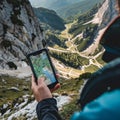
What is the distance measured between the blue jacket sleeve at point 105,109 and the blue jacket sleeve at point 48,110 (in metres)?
1.60

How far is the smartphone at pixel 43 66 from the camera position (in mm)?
6309

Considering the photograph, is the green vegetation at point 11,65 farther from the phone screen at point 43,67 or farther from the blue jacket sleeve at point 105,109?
the blue jacket sleeve at point 105,109

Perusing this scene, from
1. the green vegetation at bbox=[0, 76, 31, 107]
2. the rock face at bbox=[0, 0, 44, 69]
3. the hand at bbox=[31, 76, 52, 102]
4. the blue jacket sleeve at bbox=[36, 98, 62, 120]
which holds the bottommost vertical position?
the blue jacket sleeve at bbox=[36, 98, 62, 120]

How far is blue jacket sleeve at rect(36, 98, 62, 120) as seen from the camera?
191 inches

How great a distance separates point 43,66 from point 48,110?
1.99 metres

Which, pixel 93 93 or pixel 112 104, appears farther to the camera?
pixel 93 93

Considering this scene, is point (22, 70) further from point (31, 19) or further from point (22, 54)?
point (31, 19)

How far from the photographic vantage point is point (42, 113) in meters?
4.95

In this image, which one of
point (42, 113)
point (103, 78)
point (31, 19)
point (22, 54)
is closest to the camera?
point (103, 78)

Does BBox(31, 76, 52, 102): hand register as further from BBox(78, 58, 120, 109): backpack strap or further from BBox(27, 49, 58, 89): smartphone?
BBox(78, 58, 120, 109): backpack strap

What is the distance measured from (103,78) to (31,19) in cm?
10404

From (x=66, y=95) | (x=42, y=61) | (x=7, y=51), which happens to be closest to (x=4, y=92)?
(x=7, y=51)

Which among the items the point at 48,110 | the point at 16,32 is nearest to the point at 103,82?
the point at 48,110

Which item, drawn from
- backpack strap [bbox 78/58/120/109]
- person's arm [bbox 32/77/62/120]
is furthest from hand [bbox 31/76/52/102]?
backpack strap [bbox 78/58/120/109]
